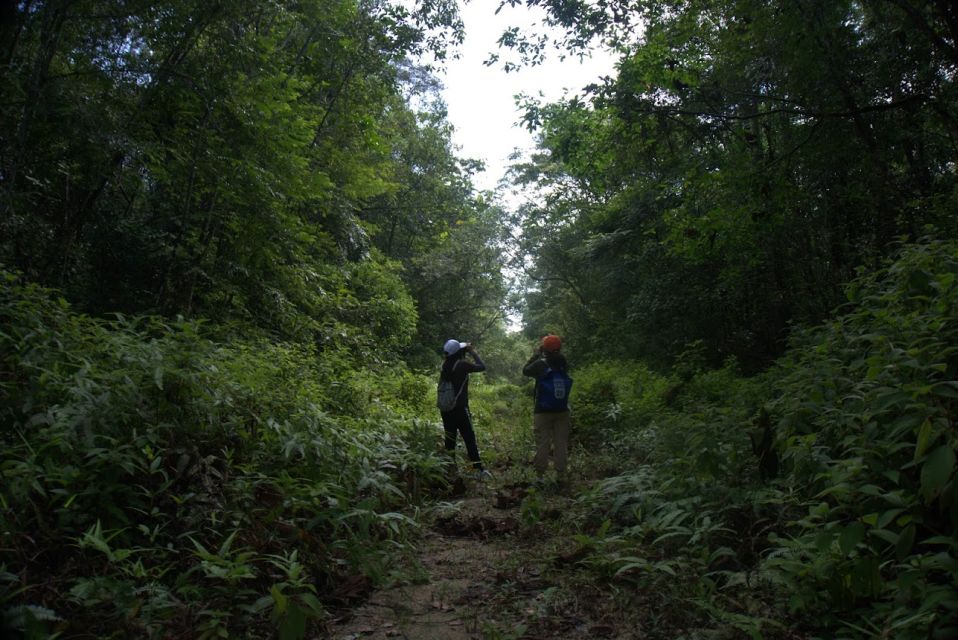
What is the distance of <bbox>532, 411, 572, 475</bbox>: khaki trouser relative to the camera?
7328mm

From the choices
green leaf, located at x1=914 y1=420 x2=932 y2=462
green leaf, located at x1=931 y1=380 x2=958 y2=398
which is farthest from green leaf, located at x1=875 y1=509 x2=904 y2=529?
green leaf, located at x1=931 y1=380 x2=958 y2=398

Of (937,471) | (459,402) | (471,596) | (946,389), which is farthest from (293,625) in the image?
(459,402)

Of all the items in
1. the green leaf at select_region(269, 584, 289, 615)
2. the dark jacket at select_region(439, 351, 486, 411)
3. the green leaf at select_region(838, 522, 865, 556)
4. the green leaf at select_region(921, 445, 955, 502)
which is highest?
the dark jacket at select_region(439, 351, 486, 411)

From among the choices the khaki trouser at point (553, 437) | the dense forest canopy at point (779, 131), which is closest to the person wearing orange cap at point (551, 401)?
the khaki trouser at point (553, 437)

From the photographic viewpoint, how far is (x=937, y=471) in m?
2.47

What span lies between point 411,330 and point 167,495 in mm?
13411

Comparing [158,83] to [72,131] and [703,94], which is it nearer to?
[72,131]

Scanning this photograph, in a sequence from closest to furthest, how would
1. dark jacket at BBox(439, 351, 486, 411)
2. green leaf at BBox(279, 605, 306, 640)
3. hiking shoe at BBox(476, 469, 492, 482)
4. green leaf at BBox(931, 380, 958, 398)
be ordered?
green leaf at BBox(931, 380, 958, 398) < green leaf at BBox(279, 605, 306, 640) < hiking shoe at BBox(476, 469, 492, 482) < dark jacket at BBox(439, 351, 486, 411)

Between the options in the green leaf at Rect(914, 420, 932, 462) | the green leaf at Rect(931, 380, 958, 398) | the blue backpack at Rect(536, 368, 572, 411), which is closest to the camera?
the green leaf at Rect(914, 420, 932, 462)

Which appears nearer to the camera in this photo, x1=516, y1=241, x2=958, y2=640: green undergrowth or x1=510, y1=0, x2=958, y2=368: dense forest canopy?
x1=516, y1=241, x2=958, y2=640: green undergrowth

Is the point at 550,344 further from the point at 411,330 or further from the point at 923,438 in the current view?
Answer: the point at 411,330

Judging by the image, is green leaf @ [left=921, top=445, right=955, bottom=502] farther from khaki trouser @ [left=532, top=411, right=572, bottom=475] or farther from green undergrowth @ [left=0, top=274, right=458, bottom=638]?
khaki trouser @ [left=532, top=411, right=572, bottom=475]

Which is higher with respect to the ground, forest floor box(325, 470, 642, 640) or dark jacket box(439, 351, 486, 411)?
dark jacket box(439, 351, 486, 411)

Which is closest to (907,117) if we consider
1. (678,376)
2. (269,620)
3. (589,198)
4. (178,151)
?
(678,376)
